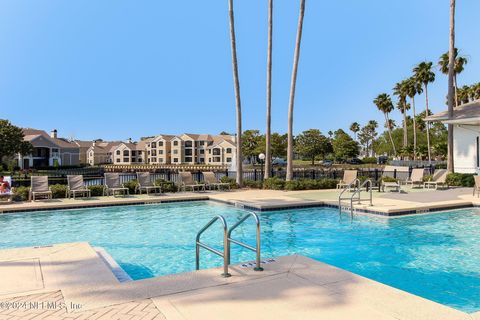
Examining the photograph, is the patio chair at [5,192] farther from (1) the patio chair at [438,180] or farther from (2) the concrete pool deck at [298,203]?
(1) the patio chair at [438,180]

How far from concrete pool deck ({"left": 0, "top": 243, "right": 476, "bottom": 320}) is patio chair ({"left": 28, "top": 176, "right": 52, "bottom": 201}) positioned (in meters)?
9.73

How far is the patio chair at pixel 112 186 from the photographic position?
16.4 meters

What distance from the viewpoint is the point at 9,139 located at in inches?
2041

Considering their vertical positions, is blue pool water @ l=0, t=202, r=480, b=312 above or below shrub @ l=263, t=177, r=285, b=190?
below

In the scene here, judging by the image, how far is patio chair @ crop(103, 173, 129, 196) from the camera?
53.7ft

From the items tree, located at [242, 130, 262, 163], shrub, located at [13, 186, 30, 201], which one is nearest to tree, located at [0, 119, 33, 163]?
shrub, located at [13, 186, 30, 201]

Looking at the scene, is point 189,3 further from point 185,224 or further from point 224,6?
point 185,224

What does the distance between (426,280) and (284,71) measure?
1999 cm

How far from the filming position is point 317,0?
2355 cm

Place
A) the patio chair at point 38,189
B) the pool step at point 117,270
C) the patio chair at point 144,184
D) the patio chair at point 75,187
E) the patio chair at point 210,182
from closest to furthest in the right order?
the pool step at point 117,270, the patio chair at point 38,189, the patio chair at point 75,187, the patio chair at point 144,184, the patio chair at point 210,182

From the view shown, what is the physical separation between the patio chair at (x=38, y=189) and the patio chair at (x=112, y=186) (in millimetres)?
2155

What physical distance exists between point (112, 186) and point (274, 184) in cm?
788

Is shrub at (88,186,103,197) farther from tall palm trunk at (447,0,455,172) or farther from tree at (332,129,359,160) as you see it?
tree at (332,129,359,160)

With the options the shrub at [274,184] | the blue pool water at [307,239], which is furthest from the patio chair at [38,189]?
the shrub at [274,184]
